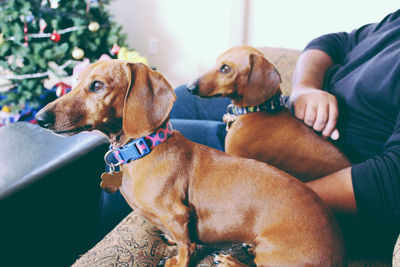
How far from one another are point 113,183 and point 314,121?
2.86ft

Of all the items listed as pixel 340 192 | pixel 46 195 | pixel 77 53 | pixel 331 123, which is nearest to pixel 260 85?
pixel 331 123

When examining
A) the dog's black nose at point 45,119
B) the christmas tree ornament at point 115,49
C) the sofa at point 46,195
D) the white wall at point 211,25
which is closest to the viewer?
the dog's black nose at point 45,119

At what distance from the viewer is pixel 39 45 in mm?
2240

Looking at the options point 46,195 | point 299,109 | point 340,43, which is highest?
point 340,43

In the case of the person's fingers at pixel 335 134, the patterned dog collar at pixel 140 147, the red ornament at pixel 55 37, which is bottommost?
the person's fingers at pixel 335 134

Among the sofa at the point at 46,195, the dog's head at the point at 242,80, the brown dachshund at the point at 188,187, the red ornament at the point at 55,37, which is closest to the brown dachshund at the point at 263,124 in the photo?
the dog's head at the point at 242,80

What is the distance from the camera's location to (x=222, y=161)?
95cm

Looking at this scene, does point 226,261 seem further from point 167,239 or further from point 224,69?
point 224,69

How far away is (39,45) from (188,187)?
194cm

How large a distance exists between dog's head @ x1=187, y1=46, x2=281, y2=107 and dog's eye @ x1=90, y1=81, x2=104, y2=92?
559 millimetres

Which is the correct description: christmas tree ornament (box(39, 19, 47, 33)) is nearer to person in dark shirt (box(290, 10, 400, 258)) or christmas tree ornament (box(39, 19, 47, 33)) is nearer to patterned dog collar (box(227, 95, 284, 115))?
patterned dog collar (box(227, 95, 284, 115))

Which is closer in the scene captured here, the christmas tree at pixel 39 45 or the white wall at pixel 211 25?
the christmas tree at pixel 39 45

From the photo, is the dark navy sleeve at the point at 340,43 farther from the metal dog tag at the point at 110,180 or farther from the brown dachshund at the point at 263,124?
the metal dog tag at the point at 110,180

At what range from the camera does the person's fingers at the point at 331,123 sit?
120 centimetres
